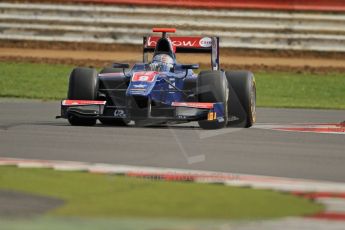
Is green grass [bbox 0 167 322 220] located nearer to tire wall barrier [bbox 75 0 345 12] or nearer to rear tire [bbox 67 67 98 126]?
rear tire [bbox 67 67 98 126]

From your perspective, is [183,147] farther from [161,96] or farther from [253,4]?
[253,4]

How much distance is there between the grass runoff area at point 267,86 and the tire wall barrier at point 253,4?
7.49 ft

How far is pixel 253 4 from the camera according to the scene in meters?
27.5

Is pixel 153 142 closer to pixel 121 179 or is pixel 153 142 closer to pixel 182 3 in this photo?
pixel 121 179

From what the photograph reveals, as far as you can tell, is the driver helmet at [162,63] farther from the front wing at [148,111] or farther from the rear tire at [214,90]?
the front wing at [148,111]

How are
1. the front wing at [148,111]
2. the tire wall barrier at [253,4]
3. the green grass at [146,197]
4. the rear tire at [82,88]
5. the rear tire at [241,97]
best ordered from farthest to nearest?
the tire wall barrier at [253,4]
the rear tire at [241,97]
the rear tire at [82,88]
the front wing at [148,111]
the green grass at [146,197]

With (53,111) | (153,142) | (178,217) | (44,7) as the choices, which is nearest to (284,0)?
(44,7)

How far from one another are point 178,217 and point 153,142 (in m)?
5.26

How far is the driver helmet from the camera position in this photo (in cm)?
1564

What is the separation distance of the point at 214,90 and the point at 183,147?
253cm

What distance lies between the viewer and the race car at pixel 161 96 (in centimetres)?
1461

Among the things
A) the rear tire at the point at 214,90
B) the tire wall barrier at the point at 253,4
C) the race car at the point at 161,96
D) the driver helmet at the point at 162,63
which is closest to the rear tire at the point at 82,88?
the race car at the point at 161,96

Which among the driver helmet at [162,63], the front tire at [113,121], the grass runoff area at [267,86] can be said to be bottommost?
the grass runoff area at [267,86]

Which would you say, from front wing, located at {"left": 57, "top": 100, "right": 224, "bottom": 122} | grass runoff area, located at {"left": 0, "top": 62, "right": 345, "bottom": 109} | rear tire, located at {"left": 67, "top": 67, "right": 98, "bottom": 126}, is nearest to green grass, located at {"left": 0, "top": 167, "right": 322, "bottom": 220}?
front wing, located at {"left": 57, "top": 100, "right": 224, "bottom": 122}
